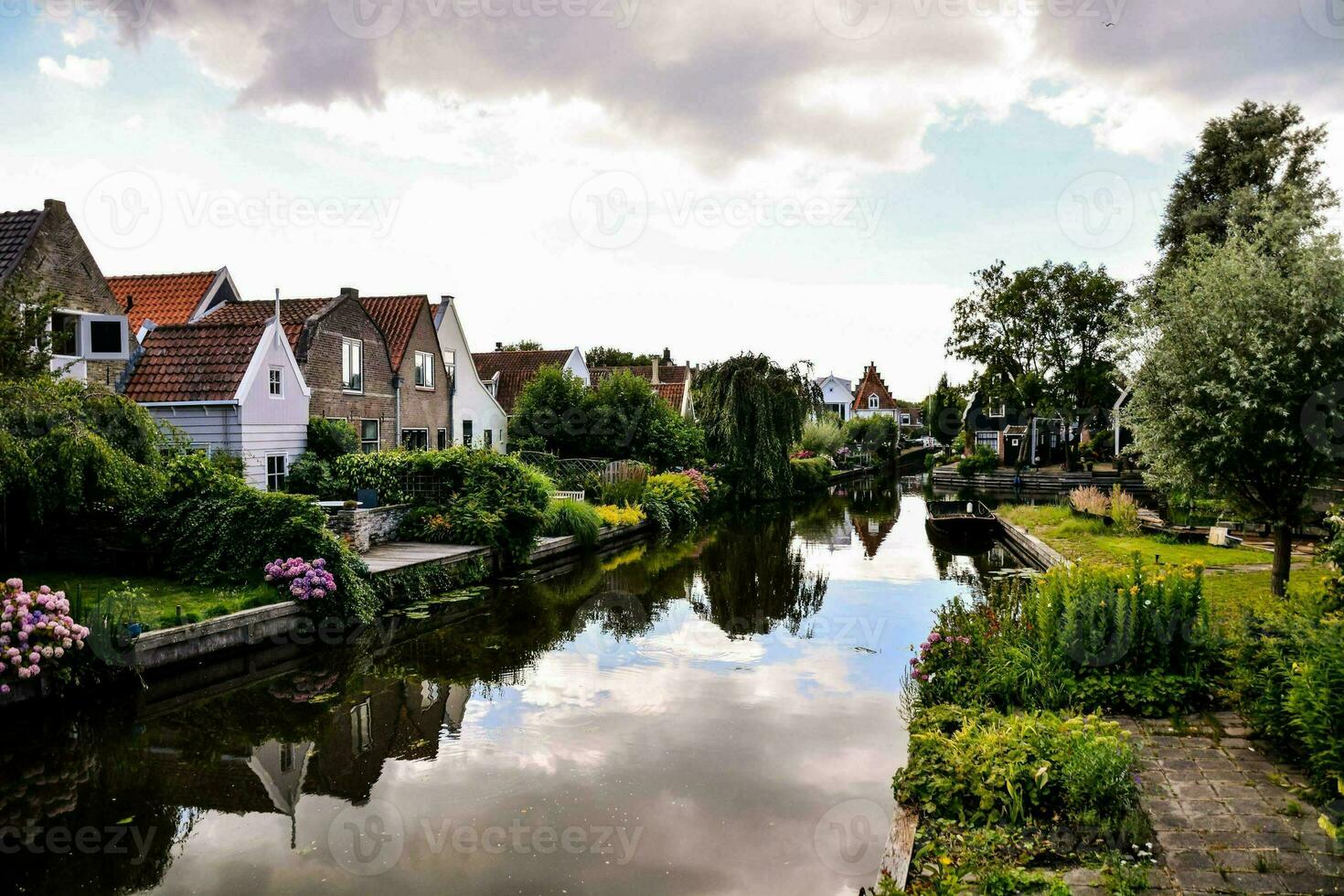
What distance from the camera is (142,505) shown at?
14.3 m

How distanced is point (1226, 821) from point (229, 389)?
65.3 feet

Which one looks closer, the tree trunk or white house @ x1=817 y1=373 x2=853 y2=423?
the tree trunk

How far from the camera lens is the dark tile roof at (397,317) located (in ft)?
97.3

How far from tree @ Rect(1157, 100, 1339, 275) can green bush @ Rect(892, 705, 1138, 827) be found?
95.0 feet

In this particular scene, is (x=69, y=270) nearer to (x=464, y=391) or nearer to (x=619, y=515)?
(x=619, y=515)

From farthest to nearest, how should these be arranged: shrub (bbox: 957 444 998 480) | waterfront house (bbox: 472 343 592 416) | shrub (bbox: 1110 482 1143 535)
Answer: shrub (bbox: 957 444 998 480) < waterfront house (bbox: 472 343 592 416) < shrub (bbox: 1110 482 1143 535)

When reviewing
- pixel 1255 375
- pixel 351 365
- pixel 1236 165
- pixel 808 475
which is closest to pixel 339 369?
pixel 351 365

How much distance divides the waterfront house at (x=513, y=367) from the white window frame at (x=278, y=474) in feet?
71.7

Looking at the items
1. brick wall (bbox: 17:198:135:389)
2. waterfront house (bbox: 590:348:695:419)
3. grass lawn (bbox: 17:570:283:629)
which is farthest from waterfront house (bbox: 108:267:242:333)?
waterfront house (bbox: 590:348:695:419)

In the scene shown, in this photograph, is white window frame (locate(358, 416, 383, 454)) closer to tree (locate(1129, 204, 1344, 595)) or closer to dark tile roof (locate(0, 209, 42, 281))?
dark tile roof (locate(0, 209, 42, 281))

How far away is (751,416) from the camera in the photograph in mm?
38969

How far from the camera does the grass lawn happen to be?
1173cm

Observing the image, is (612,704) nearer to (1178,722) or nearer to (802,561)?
(1178,722)

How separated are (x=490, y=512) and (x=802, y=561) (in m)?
8.62
